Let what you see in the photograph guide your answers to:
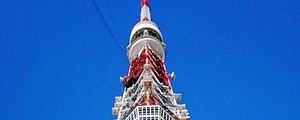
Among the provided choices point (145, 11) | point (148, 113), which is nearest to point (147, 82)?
point (148, 113)

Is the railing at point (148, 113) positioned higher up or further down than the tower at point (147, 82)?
further down

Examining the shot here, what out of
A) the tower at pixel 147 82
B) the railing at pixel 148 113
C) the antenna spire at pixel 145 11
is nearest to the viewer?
the railing at pixel 148 113

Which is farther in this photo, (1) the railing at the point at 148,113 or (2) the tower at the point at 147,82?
(2) the tower at the point at 147,82

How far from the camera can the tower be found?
47.2 m

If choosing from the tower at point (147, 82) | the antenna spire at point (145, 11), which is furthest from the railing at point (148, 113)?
the antenna spire at point (145, 11)

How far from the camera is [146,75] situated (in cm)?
5578

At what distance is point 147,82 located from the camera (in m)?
53.2

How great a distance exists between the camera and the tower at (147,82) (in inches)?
1858

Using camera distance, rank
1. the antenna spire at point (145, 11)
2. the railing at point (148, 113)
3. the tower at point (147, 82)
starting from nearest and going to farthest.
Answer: the railing at point (148, 113), the tower at point (147, 82), the antenna spire at point (145, 11)

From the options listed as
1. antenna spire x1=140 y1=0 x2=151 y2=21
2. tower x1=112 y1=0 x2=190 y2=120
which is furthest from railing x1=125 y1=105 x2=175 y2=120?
antenna spire x1=140 y1=0 x2=151 y2=21

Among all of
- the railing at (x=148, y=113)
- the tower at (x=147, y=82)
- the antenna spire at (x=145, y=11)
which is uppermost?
the antenna spire at (x=145, y=11)

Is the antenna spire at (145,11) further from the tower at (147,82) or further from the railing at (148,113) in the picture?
the railing at (148,113)

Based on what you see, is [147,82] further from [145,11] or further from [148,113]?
[145,11]

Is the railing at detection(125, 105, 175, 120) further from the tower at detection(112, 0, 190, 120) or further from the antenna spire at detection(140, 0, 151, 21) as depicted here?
the antenna spire at detection(140, 0, 151, 21)
